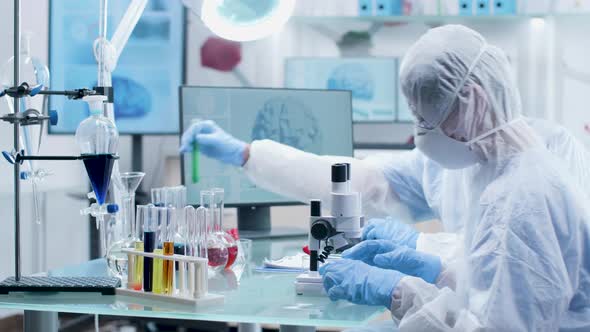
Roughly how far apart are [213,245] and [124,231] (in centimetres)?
21

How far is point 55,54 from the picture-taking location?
345 centimetres

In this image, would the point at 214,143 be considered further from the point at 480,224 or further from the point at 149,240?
the point at 480,224

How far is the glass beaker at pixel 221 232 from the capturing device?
178 centimetres

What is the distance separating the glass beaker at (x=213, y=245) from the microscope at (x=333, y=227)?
0.21 metres

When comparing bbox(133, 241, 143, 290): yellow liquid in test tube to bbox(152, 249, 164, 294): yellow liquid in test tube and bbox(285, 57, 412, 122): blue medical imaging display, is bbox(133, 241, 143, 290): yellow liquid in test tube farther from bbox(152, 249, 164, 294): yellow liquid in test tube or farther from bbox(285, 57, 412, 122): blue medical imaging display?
bbox(285, 57, 412, 122): blue medical imaging display

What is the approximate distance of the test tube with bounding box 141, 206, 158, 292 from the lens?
157cm

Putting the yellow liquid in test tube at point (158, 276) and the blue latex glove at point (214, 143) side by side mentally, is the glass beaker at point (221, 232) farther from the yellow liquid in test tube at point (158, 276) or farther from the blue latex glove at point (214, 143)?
the blue latex glove at point (214, 143)

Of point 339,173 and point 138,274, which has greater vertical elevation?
point 339,173

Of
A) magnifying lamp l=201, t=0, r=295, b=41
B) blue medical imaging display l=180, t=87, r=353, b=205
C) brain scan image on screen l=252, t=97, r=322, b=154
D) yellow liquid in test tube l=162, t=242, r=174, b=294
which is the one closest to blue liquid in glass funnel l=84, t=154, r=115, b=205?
yellow liquid in test tube l=162, t=242, r=174, b=294

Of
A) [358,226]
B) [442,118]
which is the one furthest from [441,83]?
[358,226]

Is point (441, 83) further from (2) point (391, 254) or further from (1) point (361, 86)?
(1) point (361, 86)

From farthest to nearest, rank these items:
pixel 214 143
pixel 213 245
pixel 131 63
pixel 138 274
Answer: pixel 131 63
pixel 214 143
pixel 213 245
pixel 138 274

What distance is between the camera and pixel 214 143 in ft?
7.68

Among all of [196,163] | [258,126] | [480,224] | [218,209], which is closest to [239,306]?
[218,209]
